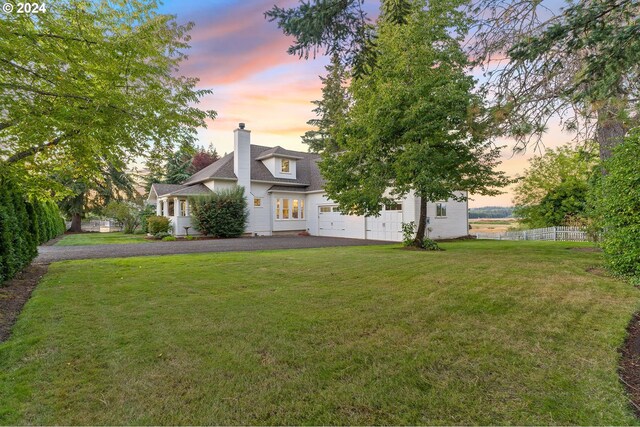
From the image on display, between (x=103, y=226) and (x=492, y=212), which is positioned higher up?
(x=492, y=212)

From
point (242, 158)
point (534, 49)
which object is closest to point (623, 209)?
point (534, 49)

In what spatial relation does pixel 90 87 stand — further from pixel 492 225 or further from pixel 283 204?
pixel 492 225

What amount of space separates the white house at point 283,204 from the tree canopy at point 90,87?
12.6m

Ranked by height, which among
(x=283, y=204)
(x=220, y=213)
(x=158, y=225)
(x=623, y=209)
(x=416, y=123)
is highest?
(x=416, y=123)

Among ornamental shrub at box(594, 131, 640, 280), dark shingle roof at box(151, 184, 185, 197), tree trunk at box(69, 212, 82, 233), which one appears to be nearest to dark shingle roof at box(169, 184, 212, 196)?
dark shingle roof at box(151, 184, 185, 197)

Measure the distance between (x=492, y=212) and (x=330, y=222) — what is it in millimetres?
14994

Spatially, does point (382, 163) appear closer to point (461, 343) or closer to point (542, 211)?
point (461, 343)

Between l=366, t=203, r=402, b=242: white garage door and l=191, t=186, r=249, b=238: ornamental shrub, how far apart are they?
8.19m

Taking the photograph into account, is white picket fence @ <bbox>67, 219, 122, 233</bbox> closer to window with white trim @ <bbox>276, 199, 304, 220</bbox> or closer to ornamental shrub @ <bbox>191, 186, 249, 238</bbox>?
ornamental shrub @ <bbox>191, 186, 249, 238</bbox>

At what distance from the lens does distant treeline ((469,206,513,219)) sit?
2410cm

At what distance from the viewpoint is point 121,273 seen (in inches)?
315

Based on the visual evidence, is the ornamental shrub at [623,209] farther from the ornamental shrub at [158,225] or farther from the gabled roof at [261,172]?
the ornamental shrub at [158,225]

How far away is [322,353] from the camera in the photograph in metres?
3.48

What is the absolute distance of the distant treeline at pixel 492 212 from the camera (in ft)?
79.1
